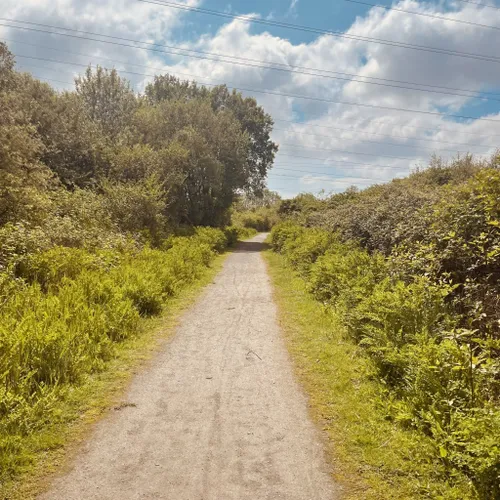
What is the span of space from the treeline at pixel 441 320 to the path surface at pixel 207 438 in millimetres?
1211

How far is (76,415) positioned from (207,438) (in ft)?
5.28

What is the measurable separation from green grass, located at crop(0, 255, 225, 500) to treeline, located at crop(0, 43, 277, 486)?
0.04m

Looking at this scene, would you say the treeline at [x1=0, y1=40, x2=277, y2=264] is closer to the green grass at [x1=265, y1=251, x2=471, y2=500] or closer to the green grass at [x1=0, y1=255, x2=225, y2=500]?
the green grass at [x1=0, y1=255, x2=225, y2=500]

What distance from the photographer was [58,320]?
18.7 feet

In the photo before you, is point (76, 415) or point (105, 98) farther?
point (105, 98)

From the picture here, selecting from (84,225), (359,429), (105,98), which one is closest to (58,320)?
(359,429)

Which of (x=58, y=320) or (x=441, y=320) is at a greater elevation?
(x=441, y=320)

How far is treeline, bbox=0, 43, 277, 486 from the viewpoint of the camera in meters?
4.55

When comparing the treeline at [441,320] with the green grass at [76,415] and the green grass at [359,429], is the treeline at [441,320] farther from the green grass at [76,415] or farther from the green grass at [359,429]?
the green grass at [76,415]

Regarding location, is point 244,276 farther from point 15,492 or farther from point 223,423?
point 15,492

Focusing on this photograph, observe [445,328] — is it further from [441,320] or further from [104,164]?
[104,164]

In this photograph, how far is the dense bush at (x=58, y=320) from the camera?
13.0ft

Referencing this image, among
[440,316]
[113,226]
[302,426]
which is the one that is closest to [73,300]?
[302,426]

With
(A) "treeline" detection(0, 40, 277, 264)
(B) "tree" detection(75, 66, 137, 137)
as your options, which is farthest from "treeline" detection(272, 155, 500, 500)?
(B) "tree" detection(75, 66, 137, 137)
